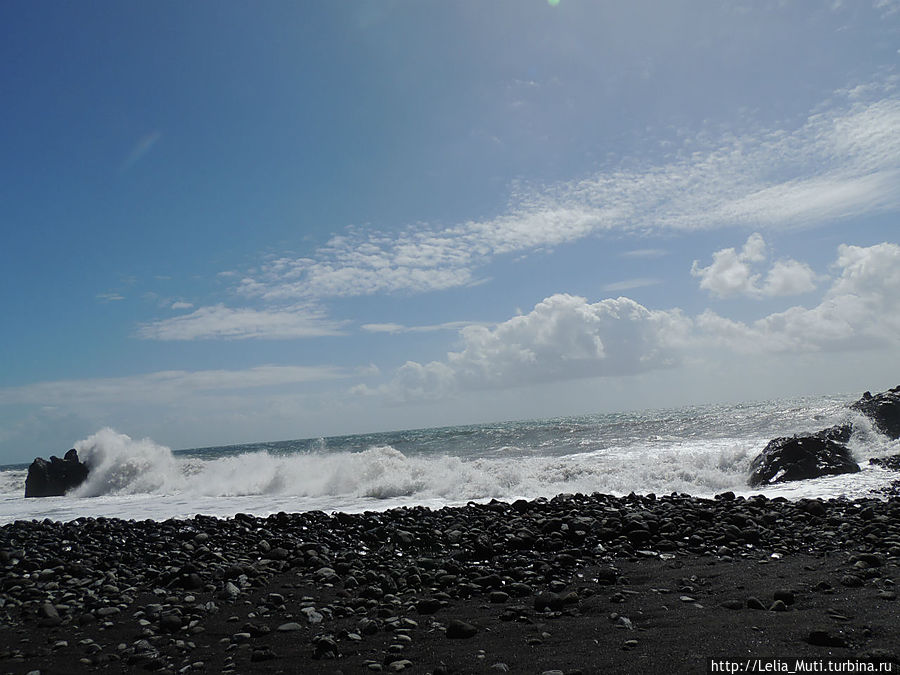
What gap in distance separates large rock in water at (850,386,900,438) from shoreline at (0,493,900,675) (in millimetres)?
17878

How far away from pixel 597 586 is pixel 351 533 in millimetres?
5479

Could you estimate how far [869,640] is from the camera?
4.61m

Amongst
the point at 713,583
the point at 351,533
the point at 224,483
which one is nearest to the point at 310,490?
the point at 224,483

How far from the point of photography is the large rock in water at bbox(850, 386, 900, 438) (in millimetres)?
25172

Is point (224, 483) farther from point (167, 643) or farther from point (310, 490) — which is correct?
point (167, 643)

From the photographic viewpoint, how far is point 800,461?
55.3ft

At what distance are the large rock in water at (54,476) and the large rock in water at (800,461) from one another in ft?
113

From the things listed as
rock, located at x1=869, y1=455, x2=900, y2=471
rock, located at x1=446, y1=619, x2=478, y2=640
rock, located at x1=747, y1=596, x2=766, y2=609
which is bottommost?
rock, located at x1=869, y1=455, x2=900, y2=471

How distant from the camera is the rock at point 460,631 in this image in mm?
5453

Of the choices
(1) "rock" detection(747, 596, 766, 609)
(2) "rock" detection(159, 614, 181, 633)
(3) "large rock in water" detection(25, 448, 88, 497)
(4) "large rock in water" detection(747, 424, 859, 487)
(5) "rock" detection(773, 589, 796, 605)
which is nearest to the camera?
(1) "rock" detection(747, 596, 766, 609)

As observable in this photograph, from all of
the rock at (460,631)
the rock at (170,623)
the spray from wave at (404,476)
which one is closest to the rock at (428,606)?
the rock at (460,631)

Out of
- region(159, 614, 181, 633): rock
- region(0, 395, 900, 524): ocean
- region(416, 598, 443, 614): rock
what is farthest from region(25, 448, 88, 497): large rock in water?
region(416, 598, 443, 614): rock

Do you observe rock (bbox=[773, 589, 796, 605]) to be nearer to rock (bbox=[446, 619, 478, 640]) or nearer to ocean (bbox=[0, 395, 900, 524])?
rock (bbox=[446, 619, 478, 640])

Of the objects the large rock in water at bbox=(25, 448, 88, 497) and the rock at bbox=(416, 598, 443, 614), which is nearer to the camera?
the rock at bbox=(416, 598, 443, 614)
